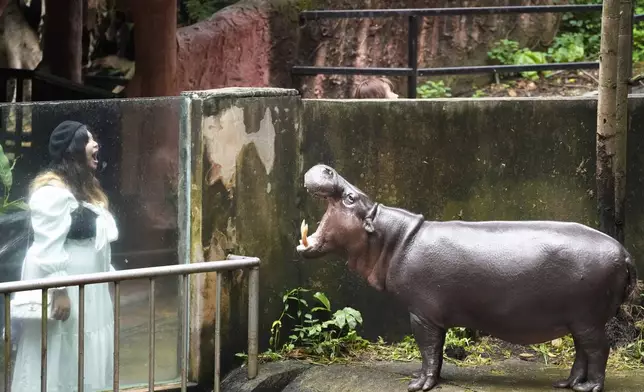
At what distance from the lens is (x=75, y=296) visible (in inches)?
236


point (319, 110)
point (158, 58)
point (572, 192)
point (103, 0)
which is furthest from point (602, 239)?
point (103, 0)

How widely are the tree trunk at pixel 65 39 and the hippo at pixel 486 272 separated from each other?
546 centimetres

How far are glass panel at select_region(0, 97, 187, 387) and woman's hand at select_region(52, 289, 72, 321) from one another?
0.28ft

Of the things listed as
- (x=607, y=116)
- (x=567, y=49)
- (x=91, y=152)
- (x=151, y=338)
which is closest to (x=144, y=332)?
(x=151, y=338)

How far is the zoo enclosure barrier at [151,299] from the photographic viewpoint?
528 cm

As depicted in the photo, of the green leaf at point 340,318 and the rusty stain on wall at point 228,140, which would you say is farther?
the green leaf at point 340,318

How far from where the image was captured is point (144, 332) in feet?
20.8

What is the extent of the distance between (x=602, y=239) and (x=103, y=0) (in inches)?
295

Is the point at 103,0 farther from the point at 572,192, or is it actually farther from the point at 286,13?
the point at 572,192

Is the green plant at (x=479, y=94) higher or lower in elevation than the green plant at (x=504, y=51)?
lower

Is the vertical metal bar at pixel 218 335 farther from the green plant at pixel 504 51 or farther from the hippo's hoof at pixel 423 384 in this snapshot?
the green plant at pixel 504 51

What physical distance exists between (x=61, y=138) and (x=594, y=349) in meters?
2.98

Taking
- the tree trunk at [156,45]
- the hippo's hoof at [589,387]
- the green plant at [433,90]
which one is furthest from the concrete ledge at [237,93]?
the green plant at [433,90]

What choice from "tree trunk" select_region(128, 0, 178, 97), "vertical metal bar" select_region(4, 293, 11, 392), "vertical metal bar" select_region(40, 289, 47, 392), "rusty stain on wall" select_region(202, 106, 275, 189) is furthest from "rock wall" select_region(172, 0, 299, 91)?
"vertical metal bar" select_region(4, 293, 11, 392)
